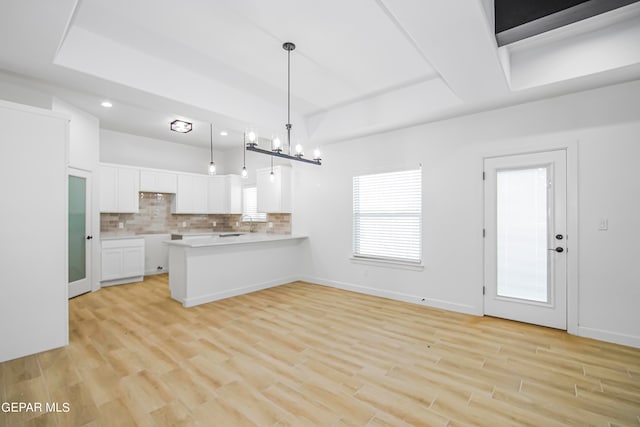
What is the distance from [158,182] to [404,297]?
5.76 meters

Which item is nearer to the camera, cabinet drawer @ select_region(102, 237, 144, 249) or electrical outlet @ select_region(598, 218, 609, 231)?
electrical outlet @ select_region(598, 218, 609, 231)

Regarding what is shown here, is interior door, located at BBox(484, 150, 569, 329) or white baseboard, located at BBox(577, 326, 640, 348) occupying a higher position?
interior door, located at BBox(484, 150, 569, 329)

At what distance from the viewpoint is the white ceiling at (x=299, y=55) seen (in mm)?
2518

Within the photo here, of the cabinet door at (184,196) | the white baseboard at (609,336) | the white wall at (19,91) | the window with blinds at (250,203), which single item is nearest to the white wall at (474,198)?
the white baseboard at (609,336)

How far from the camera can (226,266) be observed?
5102 mm

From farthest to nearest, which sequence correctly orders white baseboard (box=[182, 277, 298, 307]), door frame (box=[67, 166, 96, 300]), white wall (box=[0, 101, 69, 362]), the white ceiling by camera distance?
door frame (box=[67, 166, 96, 300]), white baseboard (box=[182, 277, 298, 307]), white wall (box=[0, 101, 69, 362]), the white ceiling

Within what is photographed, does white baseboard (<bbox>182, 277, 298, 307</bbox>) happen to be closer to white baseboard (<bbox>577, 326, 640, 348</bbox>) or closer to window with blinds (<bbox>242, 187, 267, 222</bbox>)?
→ window with blinds (<bbox>242, 187, 267, 222</bbox>)

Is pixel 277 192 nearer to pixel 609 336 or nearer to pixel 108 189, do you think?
pixel 108 189

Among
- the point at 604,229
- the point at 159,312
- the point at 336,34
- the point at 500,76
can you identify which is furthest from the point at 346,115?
the point at 159,312

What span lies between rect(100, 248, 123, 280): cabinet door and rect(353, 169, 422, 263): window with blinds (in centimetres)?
462

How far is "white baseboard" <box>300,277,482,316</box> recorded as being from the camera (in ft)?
14.0

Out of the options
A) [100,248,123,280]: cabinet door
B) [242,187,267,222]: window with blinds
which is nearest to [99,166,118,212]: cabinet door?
[100,248,123,280]: cabinet door

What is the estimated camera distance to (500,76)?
3.10 metres

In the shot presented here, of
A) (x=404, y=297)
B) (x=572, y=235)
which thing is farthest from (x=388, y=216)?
(x=572, y=235)
